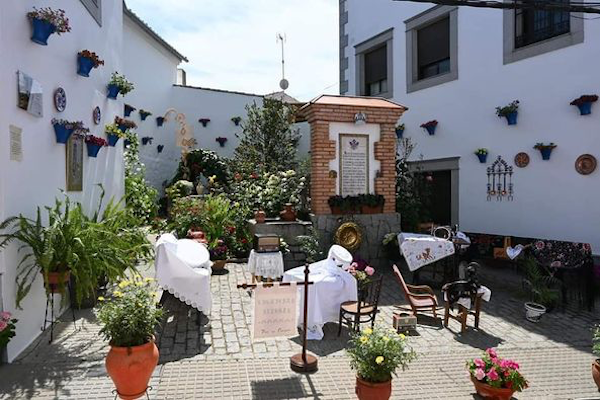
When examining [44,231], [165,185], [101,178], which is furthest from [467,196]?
[165,185]

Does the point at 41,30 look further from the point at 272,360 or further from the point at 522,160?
the point at 522,160

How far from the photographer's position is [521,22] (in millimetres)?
9352

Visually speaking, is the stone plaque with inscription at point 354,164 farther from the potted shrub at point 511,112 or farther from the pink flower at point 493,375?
the pink flower at point 493,375

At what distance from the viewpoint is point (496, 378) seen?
3934mm

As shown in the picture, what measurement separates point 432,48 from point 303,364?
9.66 meters

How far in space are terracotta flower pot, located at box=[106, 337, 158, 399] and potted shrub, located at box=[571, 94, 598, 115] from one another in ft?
26.9

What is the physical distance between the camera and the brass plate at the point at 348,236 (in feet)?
29.0

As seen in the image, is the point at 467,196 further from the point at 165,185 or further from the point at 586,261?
the point at 165,185

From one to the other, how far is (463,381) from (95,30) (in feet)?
24.8

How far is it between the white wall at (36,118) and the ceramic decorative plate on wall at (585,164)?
8.72 metres

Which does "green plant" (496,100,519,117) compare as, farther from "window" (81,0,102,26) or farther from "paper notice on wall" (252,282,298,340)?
"window" (81,0,102,26)

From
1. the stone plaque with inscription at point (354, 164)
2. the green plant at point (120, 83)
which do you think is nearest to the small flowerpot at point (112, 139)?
the green plant at point (120, 83)

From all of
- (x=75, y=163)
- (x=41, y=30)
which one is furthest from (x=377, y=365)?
(x=75, y=163)

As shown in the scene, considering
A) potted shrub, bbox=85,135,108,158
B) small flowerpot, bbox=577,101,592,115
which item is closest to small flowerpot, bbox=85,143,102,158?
potted shrub, bbox=85,135,108,158
